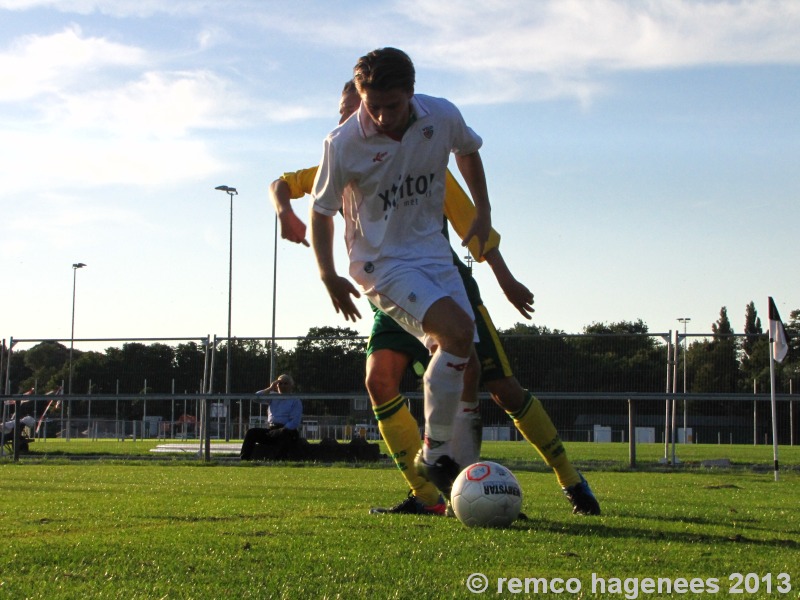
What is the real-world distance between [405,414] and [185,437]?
16.0 metres

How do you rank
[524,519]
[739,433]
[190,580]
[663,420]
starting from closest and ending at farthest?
[190,580] → [524,519] → [663,420] → [739,433]

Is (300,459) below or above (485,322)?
below

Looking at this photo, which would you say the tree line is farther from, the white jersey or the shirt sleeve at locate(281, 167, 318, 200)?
the white jersey

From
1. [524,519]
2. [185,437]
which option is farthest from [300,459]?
[524,519]

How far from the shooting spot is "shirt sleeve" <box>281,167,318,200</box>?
6.03 m

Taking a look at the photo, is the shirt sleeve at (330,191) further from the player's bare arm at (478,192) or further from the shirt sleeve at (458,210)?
the shirt sleeve at (458,210)

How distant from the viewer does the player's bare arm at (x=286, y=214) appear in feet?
17.0

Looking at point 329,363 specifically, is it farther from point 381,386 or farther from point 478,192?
point 478,192

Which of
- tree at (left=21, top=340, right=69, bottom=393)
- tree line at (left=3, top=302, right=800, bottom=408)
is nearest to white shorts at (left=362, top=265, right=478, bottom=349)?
tree line at (left=3, top=302, right=800, bottom=408)

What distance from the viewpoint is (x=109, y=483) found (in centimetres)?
952

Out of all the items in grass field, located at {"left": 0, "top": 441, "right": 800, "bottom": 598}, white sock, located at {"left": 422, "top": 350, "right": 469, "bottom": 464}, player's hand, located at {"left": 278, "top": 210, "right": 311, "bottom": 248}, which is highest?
player's hand, located at {"left": 278, "top": 210, "right": 311, "bottom": 248}

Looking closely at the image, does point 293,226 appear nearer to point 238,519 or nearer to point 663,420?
point 238,519

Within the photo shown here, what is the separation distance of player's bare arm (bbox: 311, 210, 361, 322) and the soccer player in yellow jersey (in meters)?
0.74

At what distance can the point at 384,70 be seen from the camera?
4.53 metres
